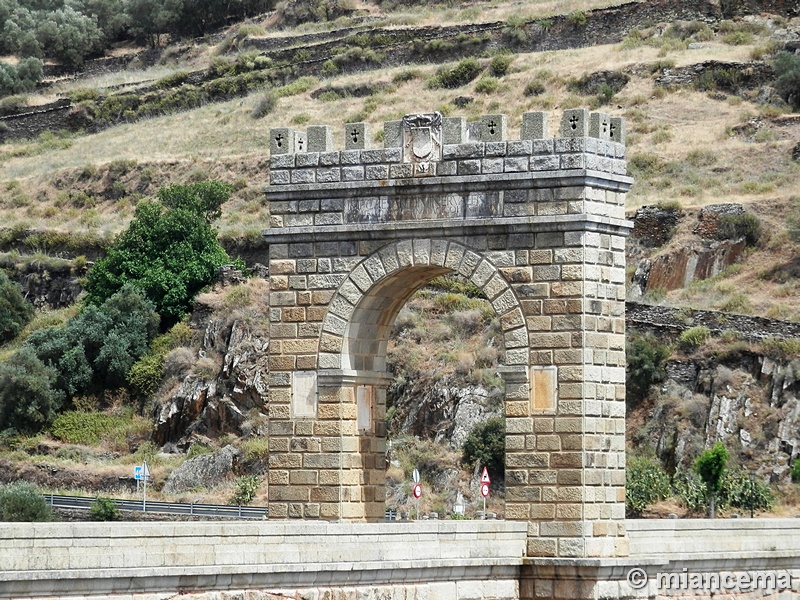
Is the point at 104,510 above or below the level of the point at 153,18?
below

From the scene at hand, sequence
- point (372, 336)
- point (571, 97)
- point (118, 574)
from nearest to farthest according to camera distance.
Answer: point (118, 574), point (372, 336), point (571, 97)

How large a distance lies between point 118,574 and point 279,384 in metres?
7.32

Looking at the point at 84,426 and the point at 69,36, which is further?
the point at 69,36

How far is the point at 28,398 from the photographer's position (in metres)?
54.9

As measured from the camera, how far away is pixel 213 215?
6631 centimetres

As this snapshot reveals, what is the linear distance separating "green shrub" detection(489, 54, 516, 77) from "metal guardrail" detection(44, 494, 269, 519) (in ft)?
119

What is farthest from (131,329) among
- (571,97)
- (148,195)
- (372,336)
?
(372,336)

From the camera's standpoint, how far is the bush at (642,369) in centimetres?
4828

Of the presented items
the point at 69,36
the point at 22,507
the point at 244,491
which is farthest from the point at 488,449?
the point at 69,36

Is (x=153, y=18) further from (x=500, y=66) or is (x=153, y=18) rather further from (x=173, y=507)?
(x=173, y=507)

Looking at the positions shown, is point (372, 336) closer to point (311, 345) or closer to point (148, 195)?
point (311, 345)

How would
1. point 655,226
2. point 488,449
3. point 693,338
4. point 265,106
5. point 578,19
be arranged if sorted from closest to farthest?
point 488,449
point 693,338
point 655,226
point 578,19
point 265,106

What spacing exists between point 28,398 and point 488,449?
15.2 meters

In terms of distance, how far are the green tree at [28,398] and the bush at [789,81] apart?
2760 cm
